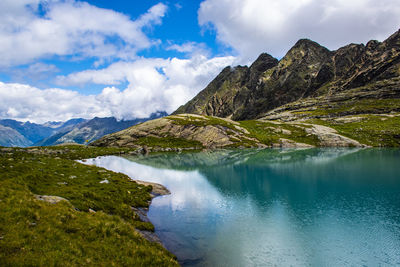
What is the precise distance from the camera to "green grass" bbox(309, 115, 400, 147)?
128 meters

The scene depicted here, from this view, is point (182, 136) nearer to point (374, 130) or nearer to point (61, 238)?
point (374, 130)

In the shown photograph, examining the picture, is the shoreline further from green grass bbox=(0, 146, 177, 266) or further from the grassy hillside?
the grassy hillside

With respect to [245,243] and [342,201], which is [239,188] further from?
[245,243]

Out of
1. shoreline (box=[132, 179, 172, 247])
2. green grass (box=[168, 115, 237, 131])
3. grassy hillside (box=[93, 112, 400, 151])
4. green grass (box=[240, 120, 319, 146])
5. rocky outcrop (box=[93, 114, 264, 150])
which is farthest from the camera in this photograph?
green grass (box=[168, 115, 237, 131])

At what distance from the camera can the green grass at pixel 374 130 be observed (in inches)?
5025

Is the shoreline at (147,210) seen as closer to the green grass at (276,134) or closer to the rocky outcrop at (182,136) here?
the rocky outcrop at (182,136)

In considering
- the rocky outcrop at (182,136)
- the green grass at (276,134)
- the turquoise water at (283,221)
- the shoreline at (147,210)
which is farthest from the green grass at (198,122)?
the shoreline at (147,210)

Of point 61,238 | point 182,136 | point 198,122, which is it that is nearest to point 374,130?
point 198,122

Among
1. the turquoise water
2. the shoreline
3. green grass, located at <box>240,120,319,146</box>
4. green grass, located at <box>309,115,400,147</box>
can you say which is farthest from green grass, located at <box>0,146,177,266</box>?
green grass, located at <box>309,115,400,147</box>

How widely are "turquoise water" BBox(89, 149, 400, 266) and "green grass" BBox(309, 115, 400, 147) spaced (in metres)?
96.5

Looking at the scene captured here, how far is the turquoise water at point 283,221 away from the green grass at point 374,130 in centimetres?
9646

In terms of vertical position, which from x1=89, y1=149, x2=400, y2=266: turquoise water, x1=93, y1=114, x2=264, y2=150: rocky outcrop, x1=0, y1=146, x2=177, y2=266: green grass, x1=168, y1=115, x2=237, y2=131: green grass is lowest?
x1=89, y1=149, x2=400, y2=266: turquoise water

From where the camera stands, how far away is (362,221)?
91.9ft

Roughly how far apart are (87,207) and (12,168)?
569 inches
